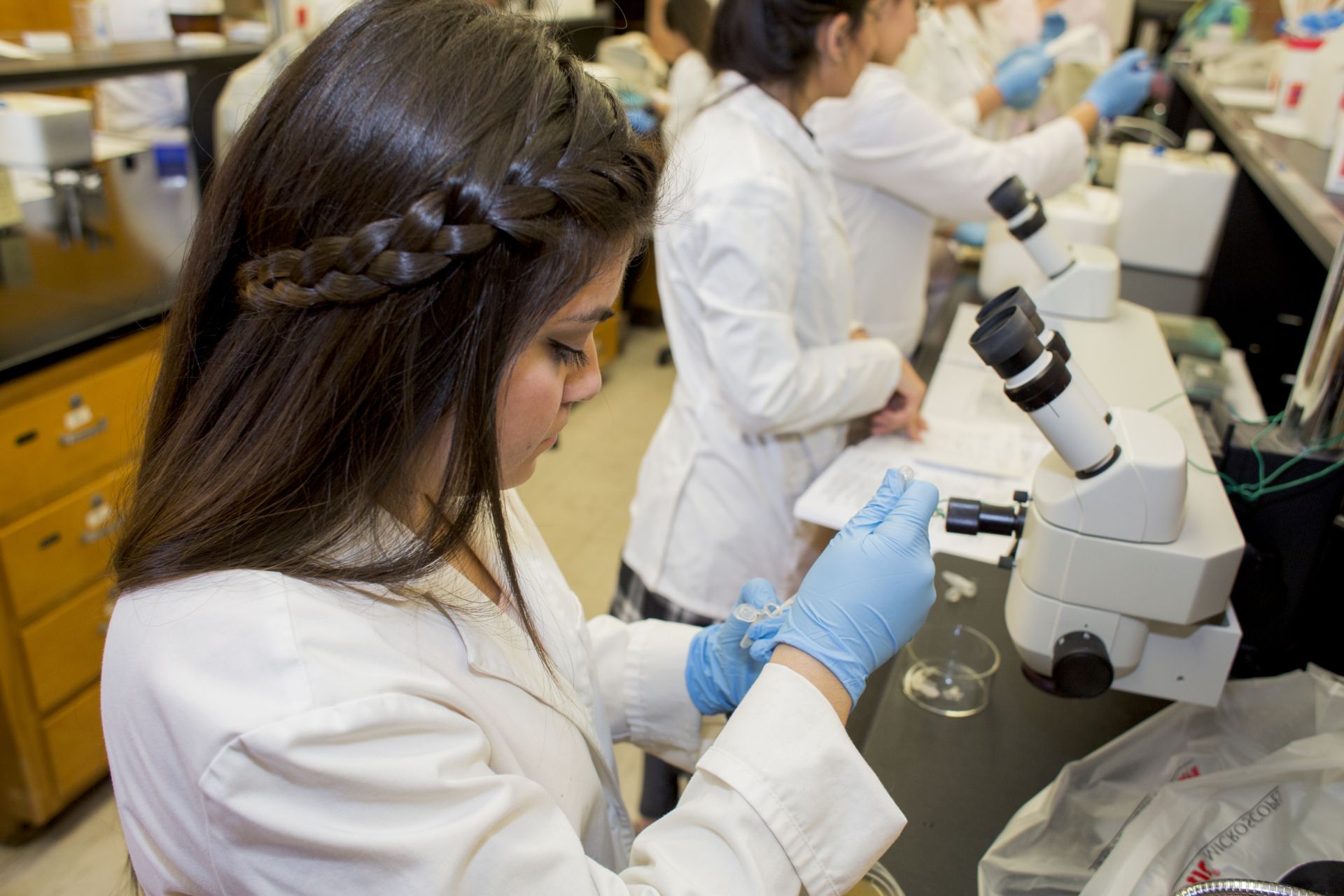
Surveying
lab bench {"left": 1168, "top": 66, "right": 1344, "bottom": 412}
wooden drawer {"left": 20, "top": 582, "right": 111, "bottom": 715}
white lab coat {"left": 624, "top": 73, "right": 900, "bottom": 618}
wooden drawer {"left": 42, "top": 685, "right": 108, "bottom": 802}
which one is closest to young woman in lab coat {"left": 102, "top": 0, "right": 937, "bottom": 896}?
white lab coat {"left": 624, "top": 73, "right": 900, "bottom": 618}

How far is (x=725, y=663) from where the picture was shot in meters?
0.98

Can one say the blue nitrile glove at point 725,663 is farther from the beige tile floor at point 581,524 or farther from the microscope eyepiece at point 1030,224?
the microscope eyepiece at point 1030,224

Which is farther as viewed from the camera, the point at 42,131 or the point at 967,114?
the point at 967,114

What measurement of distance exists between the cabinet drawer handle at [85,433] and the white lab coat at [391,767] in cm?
134

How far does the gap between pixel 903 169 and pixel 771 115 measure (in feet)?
1.53

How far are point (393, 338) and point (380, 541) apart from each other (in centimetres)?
16

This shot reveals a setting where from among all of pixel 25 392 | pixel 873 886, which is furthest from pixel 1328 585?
pixel 25 392

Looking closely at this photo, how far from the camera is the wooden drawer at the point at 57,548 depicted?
1.69 m

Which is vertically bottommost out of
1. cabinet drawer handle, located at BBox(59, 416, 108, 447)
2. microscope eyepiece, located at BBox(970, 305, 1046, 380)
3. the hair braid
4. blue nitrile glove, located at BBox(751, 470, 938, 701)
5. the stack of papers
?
cabinet drawer handle, located at BBox(59, 416, 108, 447)

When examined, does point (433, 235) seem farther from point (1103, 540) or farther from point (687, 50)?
point (687, 50)

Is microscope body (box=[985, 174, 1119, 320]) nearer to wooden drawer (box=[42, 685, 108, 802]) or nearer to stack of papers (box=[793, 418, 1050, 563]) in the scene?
stack of papers (box=[793, 418, 1050, 563])

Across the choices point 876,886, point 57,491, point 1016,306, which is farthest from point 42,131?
point 876,886

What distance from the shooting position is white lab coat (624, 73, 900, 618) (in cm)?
141

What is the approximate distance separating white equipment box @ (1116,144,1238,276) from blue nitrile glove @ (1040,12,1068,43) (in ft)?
6.62
